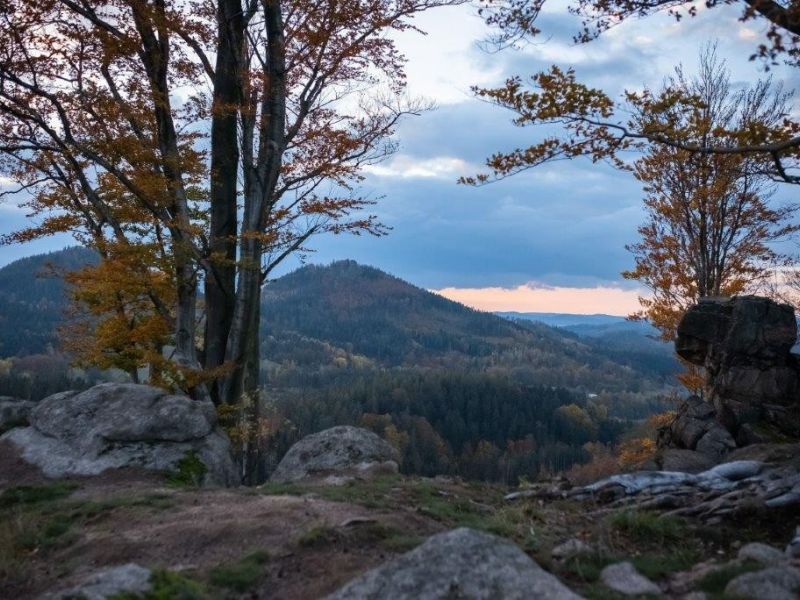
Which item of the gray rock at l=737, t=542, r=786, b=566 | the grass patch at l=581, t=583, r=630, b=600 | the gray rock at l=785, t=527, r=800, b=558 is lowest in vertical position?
the grass patch at l=581, t=583, r=630, b=600

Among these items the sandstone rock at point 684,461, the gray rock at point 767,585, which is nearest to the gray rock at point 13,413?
the sandstone rock at point 684,461

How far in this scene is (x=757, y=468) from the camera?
33.4 feet

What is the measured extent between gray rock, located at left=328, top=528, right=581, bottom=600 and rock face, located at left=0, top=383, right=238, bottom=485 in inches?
340

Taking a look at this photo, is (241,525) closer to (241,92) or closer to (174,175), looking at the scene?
(174,175)

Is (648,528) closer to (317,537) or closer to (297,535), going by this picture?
(317,537)

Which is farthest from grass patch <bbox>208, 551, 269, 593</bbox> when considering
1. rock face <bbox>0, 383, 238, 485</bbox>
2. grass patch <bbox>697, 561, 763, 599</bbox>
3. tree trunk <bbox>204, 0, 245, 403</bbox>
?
tree trunk <bbox>204, 0, 245, 403</bbox>

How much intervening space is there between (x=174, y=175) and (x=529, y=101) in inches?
390

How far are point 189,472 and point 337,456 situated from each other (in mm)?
3309

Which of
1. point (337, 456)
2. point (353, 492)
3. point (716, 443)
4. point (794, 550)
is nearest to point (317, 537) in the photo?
point (353, 492)

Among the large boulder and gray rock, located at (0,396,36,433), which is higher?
the large boulder

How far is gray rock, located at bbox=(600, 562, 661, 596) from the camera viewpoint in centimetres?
518

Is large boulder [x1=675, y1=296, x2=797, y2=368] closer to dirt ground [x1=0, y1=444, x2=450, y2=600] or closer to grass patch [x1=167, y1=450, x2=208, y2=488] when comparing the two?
dirt ground [x1=0, y1=444, x2=450, y2=600]

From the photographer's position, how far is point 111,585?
4.98 metres

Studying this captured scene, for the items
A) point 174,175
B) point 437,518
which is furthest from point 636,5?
point 174,175
